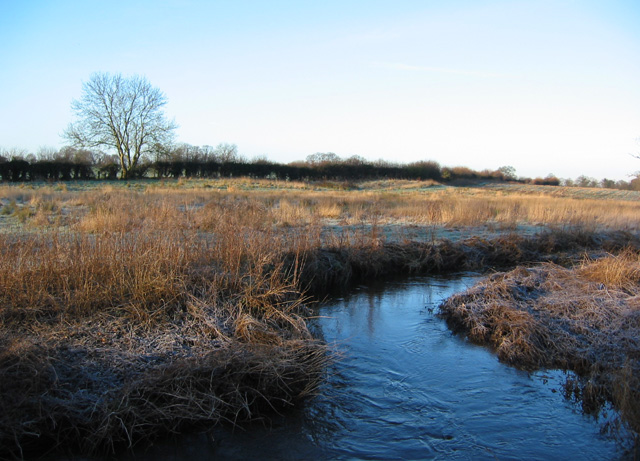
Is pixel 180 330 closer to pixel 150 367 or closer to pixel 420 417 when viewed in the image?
pixel 150 367

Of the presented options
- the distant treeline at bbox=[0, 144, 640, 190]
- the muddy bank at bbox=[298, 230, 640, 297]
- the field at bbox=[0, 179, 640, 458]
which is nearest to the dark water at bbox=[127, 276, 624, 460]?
the field at bbox=[0, 179, 640, 458]

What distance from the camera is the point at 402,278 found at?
35.2 feet

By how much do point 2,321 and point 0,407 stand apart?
175cm

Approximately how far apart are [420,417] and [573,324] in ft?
10.7

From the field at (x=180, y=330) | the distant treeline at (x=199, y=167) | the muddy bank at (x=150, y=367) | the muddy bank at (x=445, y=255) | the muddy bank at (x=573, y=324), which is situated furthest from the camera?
the distant treeline at (x=199, y=167)

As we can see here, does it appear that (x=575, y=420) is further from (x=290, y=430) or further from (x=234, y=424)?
(x=234, y=424)

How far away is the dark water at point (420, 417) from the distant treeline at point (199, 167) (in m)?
28.6

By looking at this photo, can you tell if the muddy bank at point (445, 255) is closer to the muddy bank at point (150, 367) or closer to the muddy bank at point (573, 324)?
the muddy bank at point (573, 324)

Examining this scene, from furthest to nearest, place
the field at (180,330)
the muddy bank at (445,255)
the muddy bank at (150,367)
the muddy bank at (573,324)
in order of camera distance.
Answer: the muddy bank at (445,255) < the muddy bank at (573,324) < the field at (180,330) < the muddy bank at (150,367)

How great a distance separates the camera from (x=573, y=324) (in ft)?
21.3

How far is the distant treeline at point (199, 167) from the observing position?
96.2 feet

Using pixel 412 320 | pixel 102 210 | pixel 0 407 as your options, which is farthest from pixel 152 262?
pixel 102 210

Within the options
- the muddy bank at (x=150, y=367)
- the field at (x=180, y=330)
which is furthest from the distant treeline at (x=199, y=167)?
the muddy bank at (x=150, y=367)

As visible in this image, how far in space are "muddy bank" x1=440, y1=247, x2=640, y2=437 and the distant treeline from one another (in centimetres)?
2841
